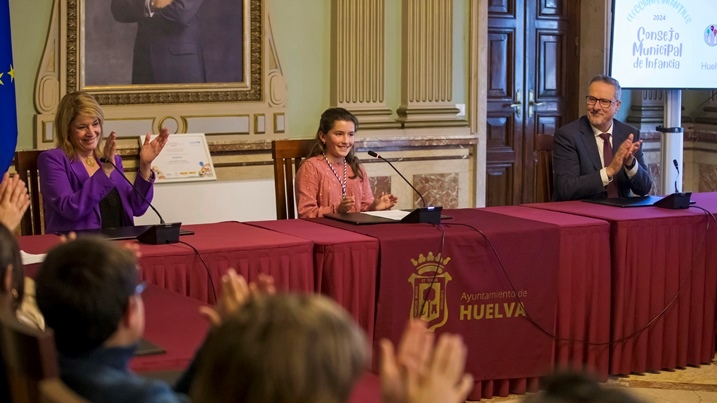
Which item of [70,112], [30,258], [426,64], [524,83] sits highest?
[426,64]

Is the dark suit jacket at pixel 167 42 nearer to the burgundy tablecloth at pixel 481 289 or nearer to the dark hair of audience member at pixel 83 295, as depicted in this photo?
the burgundy tablecloth at pixel 481 289

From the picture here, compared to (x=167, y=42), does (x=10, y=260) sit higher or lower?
lower

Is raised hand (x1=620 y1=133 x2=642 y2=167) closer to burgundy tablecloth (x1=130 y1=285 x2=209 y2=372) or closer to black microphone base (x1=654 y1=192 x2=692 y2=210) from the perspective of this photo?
black microphone base (x1=654 y1=192 x2=692 y2=210)

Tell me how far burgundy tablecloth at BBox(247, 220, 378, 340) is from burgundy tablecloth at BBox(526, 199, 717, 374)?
1084 millimetres

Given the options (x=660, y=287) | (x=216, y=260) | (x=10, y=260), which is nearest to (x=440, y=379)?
(x=10, y=260)

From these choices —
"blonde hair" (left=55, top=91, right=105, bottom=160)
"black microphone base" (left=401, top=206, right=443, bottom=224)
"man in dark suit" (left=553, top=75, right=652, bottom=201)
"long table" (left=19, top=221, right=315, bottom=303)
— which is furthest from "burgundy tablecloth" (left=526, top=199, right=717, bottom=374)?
"blonde hair" (left=55, top=91, right=105, bottom=160)

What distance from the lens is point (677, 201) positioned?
15.0ft

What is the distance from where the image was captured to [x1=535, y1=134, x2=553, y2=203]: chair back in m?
5.12

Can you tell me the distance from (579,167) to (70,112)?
2.36m

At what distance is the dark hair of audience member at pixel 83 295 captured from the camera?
1.69m

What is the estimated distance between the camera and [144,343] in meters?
2.40

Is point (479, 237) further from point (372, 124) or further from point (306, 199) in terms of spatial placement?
point (372, 124)

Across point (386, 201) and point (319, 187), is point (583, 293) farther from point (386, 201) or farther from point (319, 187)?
point (319, 187)

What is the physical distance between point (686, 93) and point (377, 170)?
2716 millimetres
